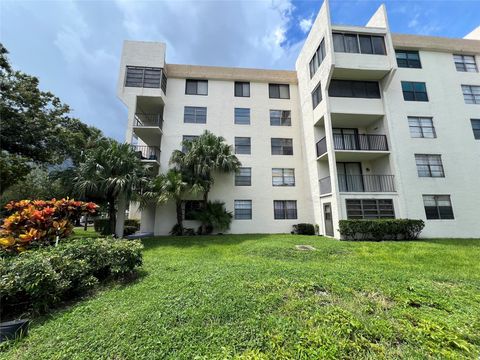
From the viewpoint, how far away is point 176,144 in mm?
16625

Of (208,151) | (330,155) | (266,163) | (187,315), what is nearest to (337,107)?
(330,155)

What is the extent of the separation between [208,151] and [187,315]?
12041 millimetres

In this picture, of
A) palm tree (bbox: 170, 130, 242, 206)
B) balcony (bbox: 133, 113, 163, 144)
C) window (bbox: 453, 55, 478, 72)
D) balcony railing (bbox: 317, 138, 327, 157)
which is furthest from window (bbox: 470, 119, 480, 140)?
balcony (bbox: 133, 113, 163, 144)

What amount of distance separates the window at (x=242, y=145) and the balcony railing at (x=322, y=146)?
18.2 ft

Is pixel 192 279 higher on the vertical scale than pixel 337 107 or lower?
lower

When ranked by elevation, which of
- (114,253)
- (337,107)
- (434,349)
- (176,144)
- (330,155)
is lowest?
(434,349)

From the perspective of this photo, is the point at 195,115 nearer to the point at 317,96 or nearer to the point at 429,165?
the point at 317,96

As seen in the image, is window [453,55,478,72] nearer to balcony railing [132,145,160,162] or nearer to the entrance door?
the entrance door

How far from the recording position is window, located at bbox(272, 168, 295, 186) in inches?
664

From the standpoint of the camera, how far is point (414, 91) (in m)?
14.4

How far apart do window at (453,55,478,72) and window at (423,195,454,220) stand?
1043 cm

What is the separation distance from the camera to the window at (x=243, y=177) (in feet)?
54.2

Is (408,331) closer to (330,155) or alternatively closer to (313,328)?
(313,328)

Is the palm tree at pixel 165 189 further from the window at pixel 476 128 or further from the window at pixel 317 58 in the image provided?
the window at pixel 476 128
